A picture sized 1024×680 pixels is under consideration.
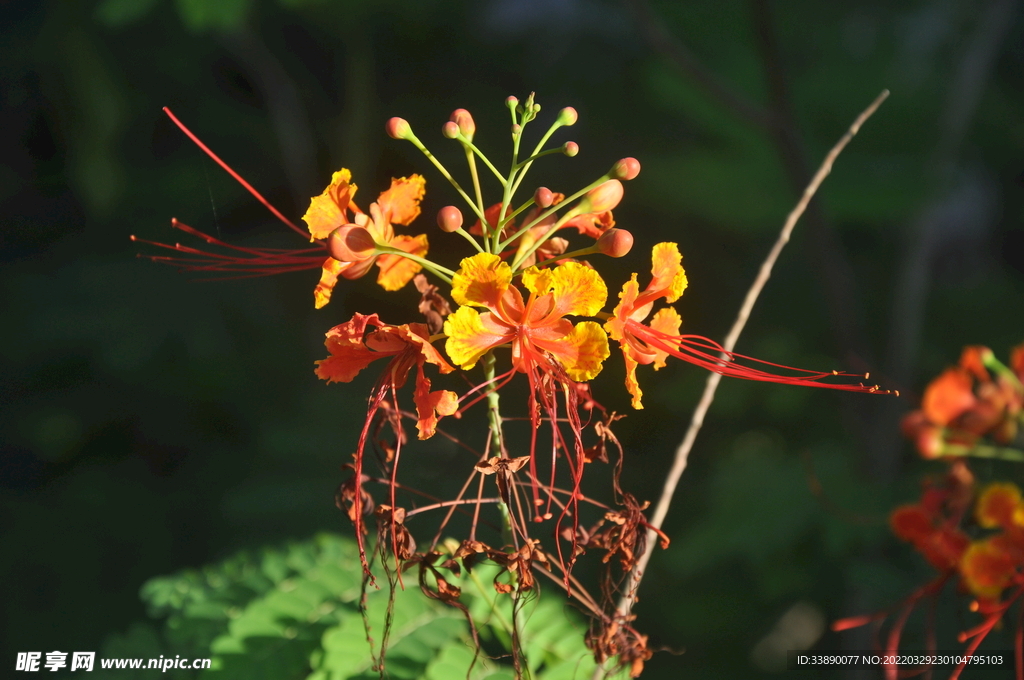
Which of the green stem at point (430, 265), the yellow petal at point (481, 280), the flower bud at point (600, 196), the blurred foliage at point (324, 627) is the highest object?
the flower bud at point (600, 196)

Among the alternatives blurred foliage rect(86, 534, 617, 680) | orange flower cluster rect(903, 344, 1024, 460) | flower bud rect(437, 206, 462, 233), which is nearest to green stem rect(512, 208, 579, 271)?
flower bud rect(437, 206, 462, 233)

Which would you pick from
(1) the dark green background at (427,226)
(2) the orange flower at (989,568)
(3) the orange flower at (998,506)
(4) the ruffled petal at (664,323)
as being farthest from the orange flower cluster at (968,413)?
(4) the ruffled petal at (664,323)

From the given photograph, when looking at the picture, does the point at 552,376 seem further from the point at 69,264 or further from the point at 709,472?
the point at 69,264

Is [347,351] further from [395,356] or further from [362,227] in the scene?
[362,227]

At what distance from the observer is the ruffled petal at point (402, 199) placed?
1.14 metres

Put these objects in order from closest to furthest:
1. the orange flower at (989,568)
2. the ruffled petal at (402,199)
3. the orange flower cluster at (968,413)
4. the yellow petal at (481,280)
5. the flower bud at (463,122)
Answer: the yellow petal at (481,280)
the flower bud at (463,122)
the ruffled petal at (402,199)
the orange flower at (989,568)
the orange flower cluster at (968,413)

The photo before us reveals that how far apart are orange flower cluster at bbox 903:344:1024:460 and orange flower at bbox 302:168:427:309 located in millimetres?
1491

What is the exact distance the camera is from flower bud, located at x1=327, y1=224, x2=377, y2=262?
98cm

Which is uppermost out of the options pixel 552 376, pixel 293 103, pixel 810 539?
pixel 293 103

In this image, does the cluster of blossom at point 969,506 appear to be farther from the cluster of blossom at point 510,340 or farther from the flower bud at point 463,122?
the flower bud at point 463,122

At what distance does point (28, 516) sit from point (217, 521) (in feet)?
3.37

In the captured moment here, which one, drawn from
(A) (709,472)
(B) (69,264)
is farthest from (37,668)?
(A) (709,472)

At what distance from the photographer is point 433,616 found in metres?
1.39

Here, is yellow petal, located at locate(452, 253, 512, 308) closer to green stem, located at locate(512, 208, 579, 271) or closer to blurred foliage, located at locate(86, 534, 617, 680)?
green stem, located at locate(512, 208, 579, 271)
